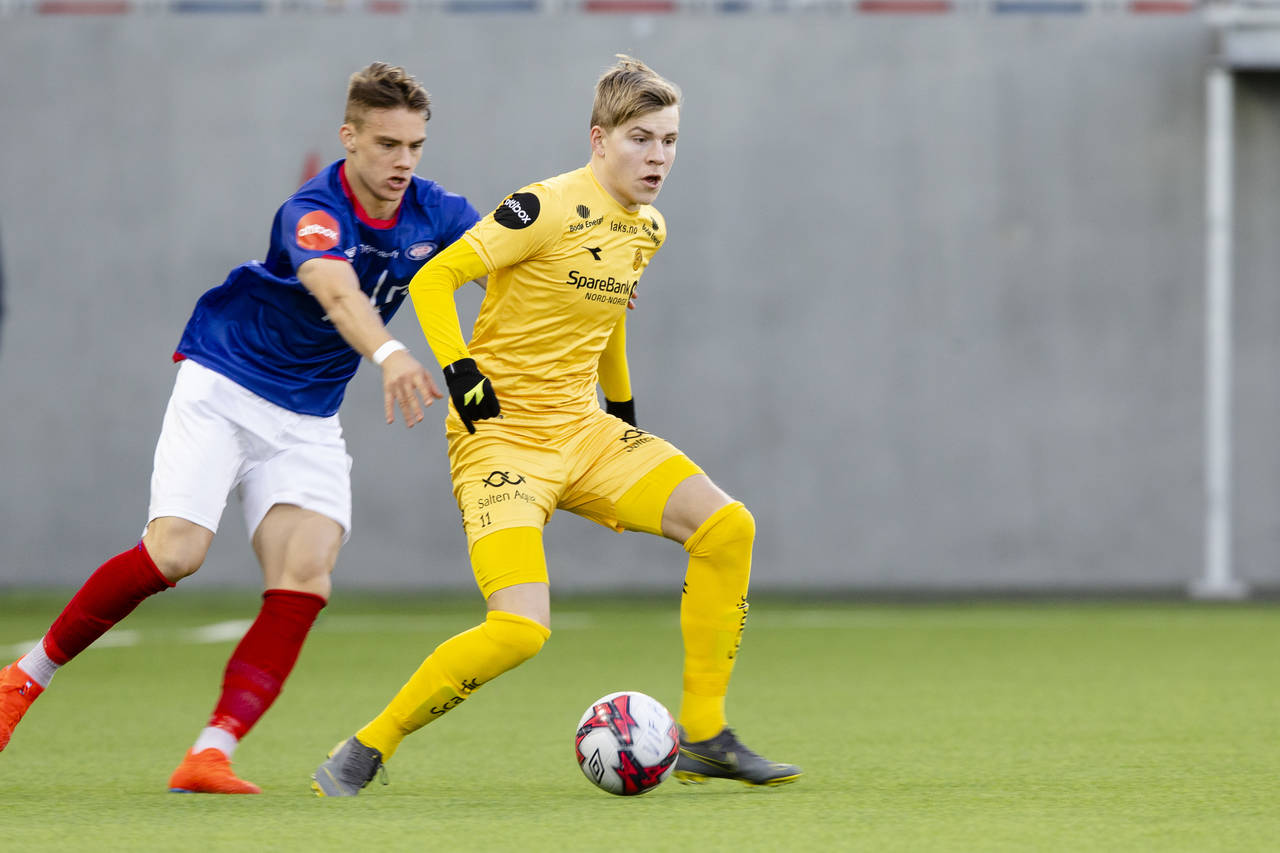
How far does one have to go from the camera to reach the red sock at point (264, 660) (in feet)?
13.1

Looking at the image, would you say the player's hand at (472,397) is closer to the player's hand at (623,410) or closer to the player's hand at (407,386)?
the player's hand at (407,386)

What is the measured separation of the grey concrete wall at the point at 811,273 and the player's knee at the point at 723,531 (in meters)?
7.46

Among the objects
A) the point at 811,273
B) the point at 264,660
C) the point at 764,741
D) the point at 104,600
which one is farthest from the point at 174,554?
the point at 811,273

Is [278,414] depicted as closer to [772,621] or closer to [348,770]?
[348,770]

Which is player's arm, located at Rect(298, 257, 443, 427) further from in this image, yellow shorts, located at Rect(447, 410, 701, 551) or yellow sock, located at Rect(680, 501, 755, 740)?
yellow sock, located at Rect(680, 501, 755, 740)

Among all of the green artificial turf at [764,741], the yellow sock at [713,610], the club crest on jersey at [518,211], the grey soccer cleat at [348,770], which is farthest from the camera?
the yellow sock at [713,610]

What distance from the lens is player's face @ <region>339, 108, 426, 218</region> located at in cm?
393

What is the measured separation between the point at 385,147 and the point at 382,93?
0.13m

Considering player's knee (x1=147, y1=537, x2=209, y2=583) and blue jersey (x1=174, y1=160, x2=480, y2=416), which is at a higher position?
blue jersey (x1=174, y1=160, x2=480, y2=416)

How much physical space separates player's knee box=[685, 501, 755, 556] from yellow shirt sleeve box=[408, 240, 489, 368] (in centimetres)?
72

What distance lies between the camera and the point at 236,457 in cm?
411

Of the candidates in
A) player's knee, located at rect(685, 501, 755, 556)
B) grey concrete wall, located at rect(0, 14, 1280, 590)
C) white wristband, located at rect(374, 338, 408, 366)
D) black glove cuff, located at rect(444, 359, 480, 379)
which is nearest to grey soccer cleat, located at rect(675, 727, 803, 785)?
player's knee, located at rect(685, 501, 755, 556)

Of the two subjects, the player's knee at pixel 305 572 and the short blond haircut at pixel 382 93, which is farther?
the player's knee at pixel 305 572

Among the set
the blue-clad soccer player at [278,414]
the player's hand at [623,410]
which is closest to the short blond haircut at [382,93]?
the blue-clad soccer player at [278,414]
